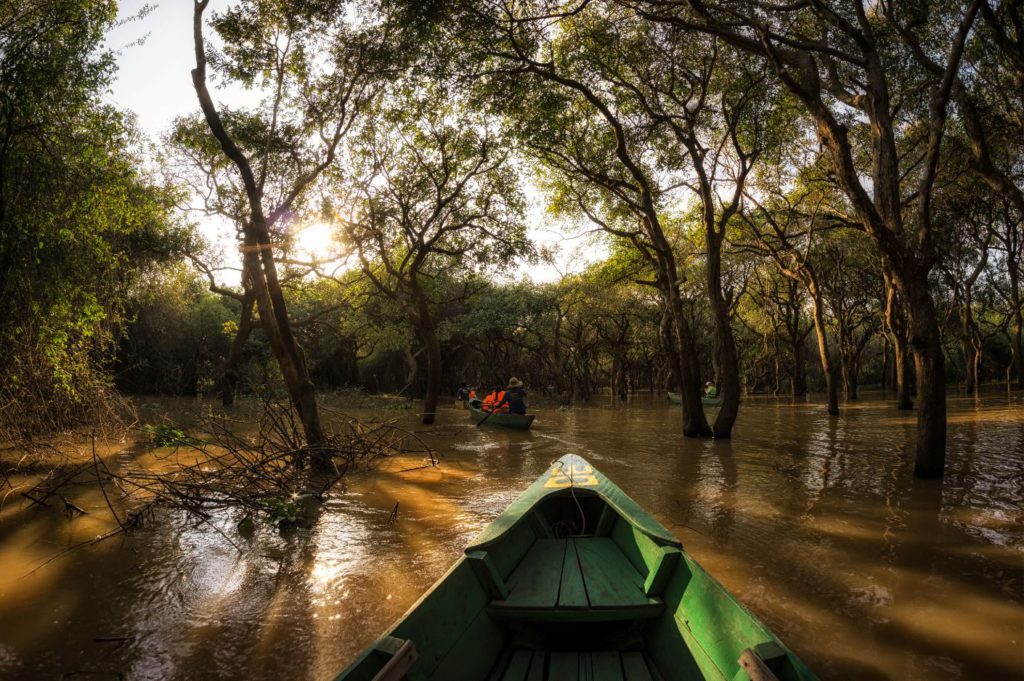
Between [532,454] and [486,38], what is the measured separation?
9217 mm

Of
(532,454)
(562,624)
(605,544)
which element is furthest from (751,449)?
(562,624)

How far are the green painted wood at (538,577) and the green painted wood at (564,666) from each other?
268mm

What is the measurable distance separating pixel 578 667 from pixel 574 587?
0.66 m

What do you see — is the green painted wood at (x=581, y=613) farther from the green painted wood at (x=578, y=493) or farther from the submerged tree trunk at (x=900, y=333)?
the submerged tree trunk at (x=900, y=333)

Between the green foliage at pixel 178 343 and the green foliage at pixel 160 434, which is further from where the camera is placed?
the green foliage at pixel 178 343

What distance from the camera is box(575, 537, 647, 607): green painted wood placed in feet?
10.4

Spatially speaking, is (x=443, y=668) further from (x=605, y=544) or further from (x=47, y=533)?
(x=47, y=533)

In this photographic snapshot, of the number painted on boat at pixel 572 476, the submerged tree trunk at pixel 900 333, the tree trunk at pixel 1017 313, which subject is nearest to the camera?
the number painted on boat at pixel 572 476

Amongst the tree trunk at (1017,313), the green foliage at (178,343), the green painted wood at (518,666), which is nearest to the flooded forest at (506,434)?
the green painted wood at (518,666)

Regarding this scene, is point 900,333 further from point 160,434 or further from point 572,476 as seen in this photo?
point 160,434

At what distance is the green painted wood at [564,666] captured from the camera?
2684mm

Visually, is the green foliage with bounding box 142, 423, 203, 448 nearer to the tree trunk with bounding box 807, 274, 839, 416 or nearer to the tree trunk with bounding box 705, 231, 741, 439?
the tree trunk with bounding box 705, 231, 741, 439

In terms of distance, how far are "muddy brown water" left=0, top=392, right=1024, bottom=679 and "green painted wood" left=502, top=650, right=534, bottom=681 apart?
1385 millimetres

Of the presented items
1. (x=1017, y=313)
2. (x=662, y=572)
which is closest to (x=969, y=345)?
(x=1017, y=313)
